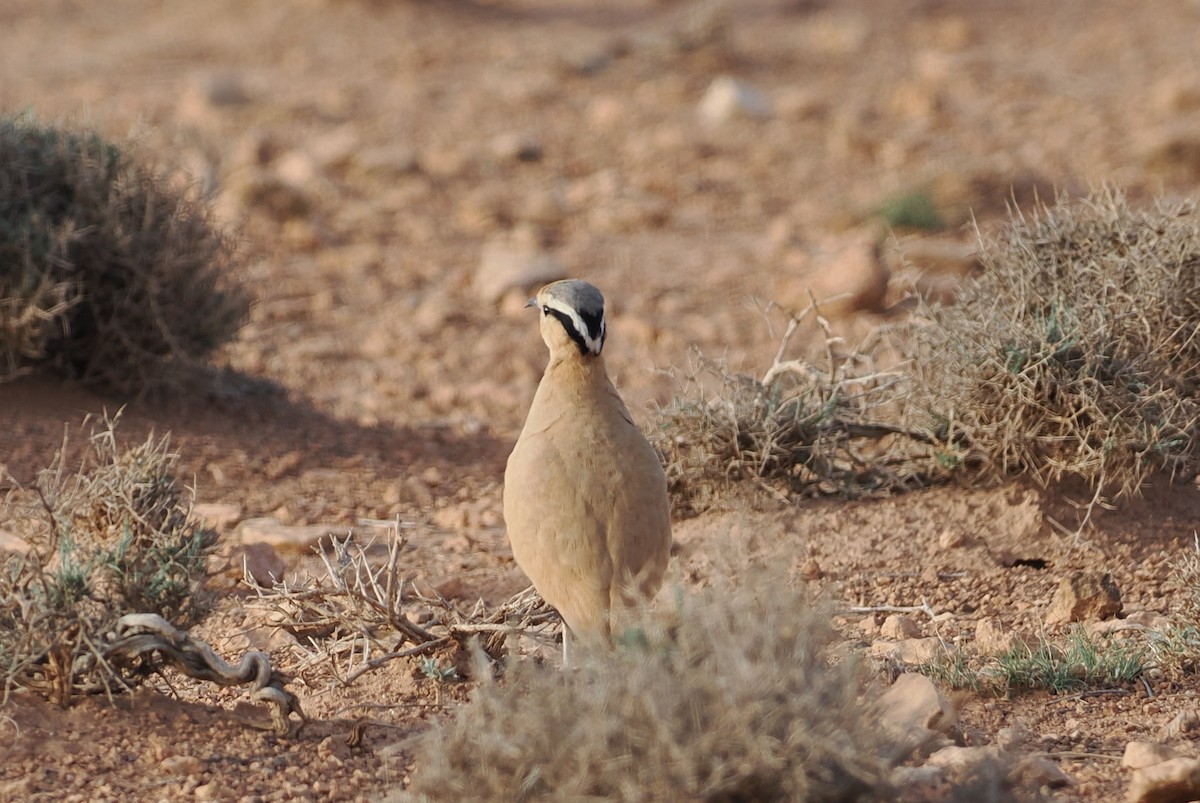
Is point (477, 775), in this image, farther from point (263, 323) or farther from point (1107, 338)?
point (263, 323)

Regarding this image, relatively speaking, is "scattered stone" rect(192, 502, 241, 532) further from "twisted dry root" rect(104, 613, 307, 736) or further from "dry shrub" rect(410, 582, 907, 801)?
"dry shrub" rect(410, 582, 907, 801)

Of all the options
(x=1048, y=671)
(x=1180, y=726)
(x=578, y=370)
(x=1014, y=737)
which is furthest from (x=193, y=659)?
(x=1180, y=726)

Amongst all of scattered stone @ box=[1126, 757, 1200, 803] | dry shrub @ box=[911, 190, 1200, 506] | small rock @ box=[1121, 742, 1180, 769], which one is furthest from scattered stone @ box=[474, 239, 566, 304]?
scattered stone @ box=[1126, 757, 1200, 803]

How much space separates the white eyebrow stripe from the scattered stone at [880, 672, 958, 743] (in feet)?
4.22

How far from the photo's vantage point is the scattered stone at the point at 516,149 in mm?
12375

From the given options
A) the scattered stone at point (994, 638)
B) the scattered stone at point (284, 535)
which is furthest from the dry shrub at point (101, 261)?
the scattered stone at point (994, 638)

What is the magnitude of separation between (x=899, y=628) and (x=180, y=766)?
2.41m

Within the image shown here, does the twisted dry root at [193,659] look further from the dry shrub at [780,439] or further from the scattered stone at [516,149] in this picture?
the scattered stone at [516,149]

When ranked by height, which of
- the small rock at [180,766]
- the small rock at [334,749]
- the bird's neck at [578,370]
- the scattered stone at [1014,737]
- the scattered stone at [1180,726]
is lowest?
the scattered stone at [1180,726]

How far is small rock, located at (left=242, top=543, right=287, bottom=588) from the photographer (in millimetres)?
5617

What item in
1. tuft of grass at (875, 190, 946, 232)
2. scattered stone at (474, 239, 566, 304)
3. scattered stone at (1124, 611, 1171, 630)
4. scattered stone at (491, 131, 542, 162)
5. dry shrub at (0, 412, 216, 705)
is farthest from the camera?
scattered stone at (491, 131, 542, 162)

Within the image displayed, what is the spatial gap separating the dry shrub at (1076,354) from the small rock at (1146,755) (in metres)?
1.93

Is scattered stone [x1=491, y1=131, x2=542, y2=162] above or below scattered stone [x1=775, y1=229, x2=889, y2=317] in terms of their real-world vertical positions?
above

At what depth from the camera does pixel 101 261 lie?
23.3ft
